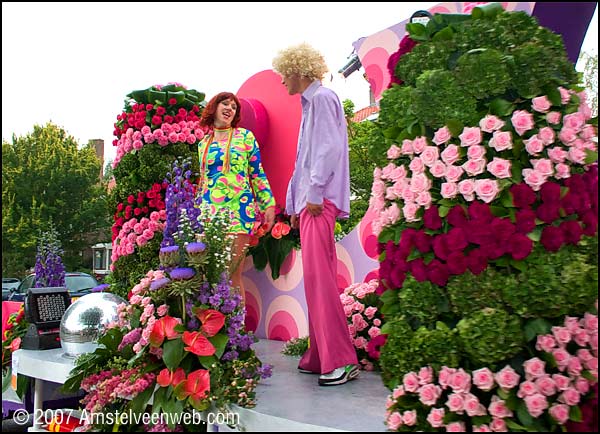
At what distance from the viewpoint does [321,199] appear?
131 inches

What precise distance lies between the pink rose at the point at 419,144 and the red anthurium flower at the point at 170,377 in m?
1.65

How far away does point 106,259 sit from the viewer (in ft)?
107

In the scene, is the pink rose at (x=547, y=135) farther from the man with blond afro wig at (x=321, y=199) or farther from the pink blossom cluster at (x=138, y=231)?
the pink blossom cluster at (x=138, y=231)

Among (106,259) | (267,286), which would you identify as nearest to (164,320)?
(267,286)

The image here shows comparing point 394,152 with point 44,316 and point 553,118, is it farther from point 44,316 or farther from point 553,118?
point 44,316

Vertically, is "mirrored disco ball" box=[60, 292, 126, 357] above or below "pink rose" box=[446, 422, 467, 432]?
above

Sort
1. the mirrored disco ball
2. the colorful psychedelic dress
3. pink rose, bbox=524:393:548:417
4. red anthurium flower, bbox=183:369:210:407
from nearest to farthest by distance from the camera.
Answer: pink rose, bbox=524:393:548:417 < red anthurium flower, bbox=183:369:210:407 < the mirrored disco ball < the colorful psychedelic dress

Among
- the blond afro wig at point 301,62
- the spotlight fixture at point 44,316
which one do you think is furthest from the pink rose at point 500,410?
the spotlight fixture at point 44,316

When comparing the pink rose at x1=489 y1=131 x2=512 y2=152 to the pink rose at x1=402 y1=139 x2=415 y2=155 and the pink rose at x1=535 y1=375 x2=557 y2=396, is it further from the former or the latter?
the pink rose at x1=535 y1=375 x2=557 y2=396

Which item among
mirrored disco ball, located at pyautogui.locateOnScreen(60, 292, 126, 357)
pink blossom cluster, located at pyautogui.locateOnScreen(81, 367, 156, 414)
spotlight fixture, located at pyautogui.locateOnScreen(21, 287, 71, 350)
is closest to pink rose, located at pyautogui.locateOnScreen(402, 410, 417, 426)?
pink blossom cluster, located at pyautogui.locateOnScreen(81, 367, 156, 414)

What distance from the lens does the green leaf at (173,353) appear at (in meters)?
3.00

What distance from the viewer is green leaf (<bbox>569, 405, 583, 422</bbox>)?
210cm

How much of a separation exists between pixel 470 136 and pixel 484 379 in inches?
36.4

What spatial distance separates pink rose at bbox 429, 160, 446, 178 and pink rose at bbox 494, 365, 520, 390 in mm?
779
